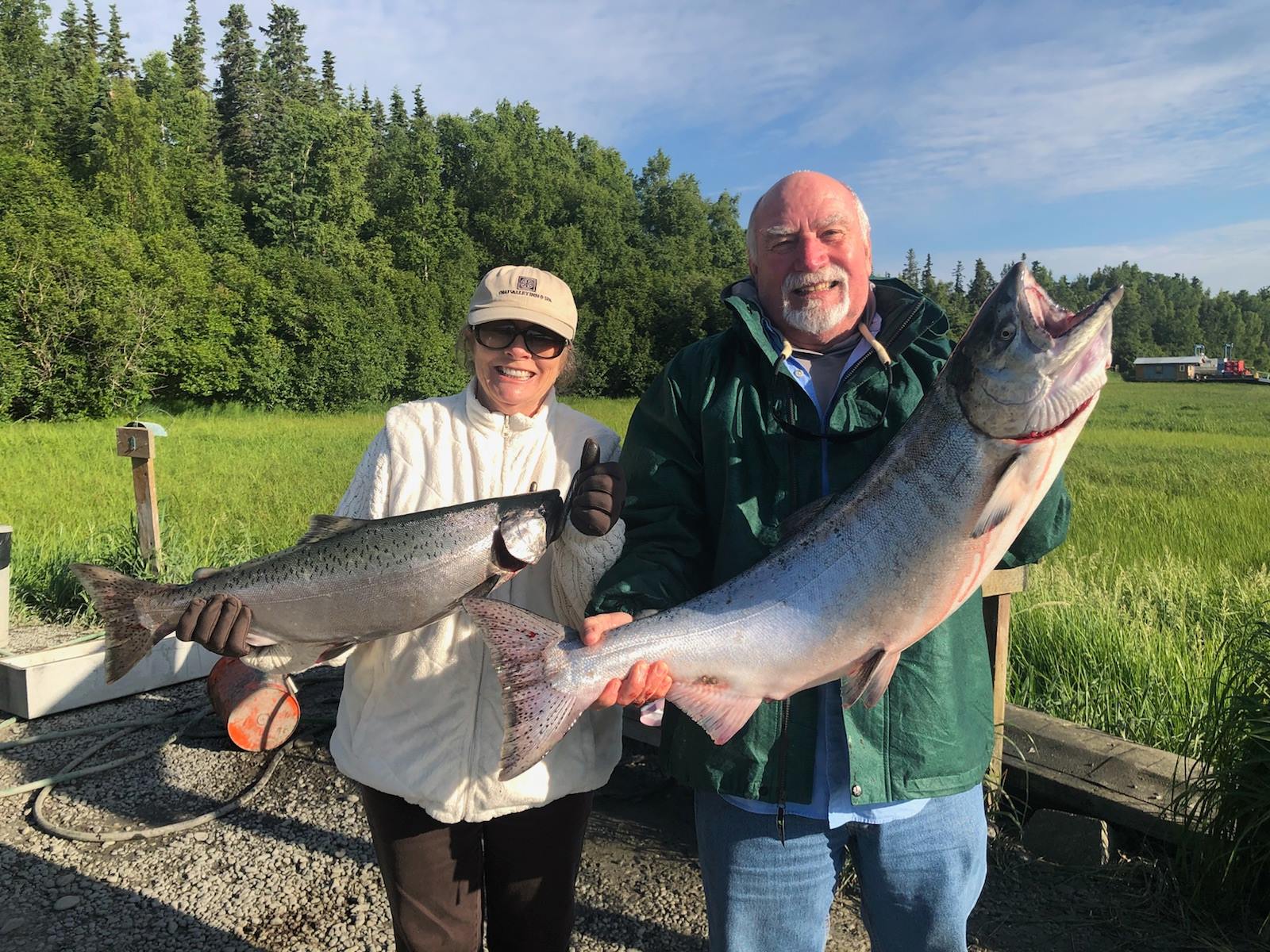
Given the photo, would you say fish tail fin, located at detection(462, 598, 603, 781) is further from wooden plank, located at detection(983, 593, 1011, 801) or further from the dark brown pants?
wooden plank, located at detection(983, 593, 1011, 801)

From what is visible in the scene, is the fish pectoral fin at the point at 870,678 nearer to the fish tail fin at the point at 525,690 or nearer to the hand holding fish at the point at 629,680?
the hand holding fish at the point at 629,680

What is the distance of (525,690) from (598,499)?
590 mm

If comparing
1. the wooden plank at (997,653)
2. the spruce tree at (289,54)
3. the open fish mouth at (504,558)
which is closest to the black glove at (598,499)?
the open fish mouth at (504,558)

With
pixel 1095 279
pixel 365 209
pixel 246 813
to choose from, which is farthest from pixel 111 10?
pixel 1095 279

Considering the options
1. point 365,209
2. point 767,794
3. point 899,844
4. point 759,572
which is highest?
point 365,209

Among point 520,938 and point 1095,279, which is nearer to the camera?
point 520,938

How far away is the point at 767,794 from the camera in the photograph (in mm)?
2414

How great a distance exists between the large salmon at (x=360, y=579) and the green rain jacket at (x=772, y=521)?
0.34m

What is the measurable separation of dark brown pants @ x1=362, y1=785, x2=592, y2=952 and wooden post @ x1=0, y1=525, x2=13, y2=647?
21.0 feet

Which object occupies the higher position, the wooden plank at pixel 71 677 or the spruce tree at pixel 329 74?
the spruce tree at pixel 329 74

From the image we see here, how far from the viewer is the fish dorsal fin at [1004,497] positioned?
2.13 meters

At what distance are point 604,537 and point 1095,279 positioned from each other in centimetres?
14959

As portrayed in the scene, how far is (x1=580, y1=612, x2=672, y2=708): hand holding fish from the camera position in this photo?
7.91 feet

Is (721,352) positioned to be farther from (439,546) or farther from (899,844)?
(899,844)
